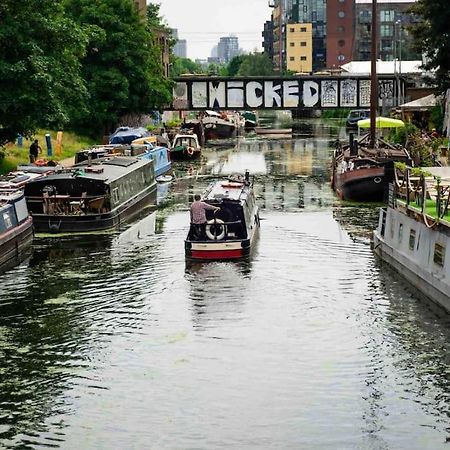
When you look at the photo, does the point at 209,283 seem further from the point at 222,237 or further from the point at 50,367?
the point at 50,367

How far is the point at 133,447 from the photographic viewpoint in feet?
59.6

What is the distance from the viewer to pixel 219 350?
77.2 ft

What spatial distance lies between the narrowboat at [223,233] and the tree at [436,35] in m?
27.2

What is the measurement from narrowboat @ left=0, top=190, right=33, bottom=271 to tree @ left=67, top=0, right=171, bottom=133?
35.5 m

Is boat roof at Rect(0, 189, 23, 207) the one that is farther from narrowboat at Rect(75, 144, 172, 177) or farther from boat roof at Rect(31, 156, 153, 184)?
narrowboat at Rect(75, 144, 172, 177)

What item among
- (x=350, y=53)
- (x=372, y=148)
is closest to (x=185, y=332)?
(x=372, y=148)

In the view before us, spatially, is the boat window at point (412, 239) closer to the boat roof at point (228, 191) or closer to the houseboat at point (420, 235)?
the houseboat at point (420, 235)

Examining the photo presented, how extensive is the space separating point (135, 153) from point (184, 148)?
16.7 meters

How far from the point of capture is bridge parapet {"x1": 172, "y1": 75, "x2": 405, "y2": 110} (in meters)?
82.2

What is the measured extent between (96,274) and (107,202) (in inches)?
315

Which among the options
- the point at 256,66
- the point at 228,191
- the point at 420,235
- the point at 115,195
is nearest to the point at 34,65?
the point at 115,195

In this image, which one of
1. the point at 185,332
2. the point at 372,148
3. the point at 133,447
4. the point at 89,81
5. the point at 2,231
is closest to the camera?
the point at 133,447

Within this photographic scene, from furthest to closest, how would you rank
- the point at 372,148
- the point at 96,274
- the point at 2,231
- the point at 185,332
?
the point at 372,148
the point at 2,231
the point at 96,274
the point at 185,332

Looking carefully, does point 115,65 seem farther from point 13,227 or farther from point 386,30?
point 386,30
